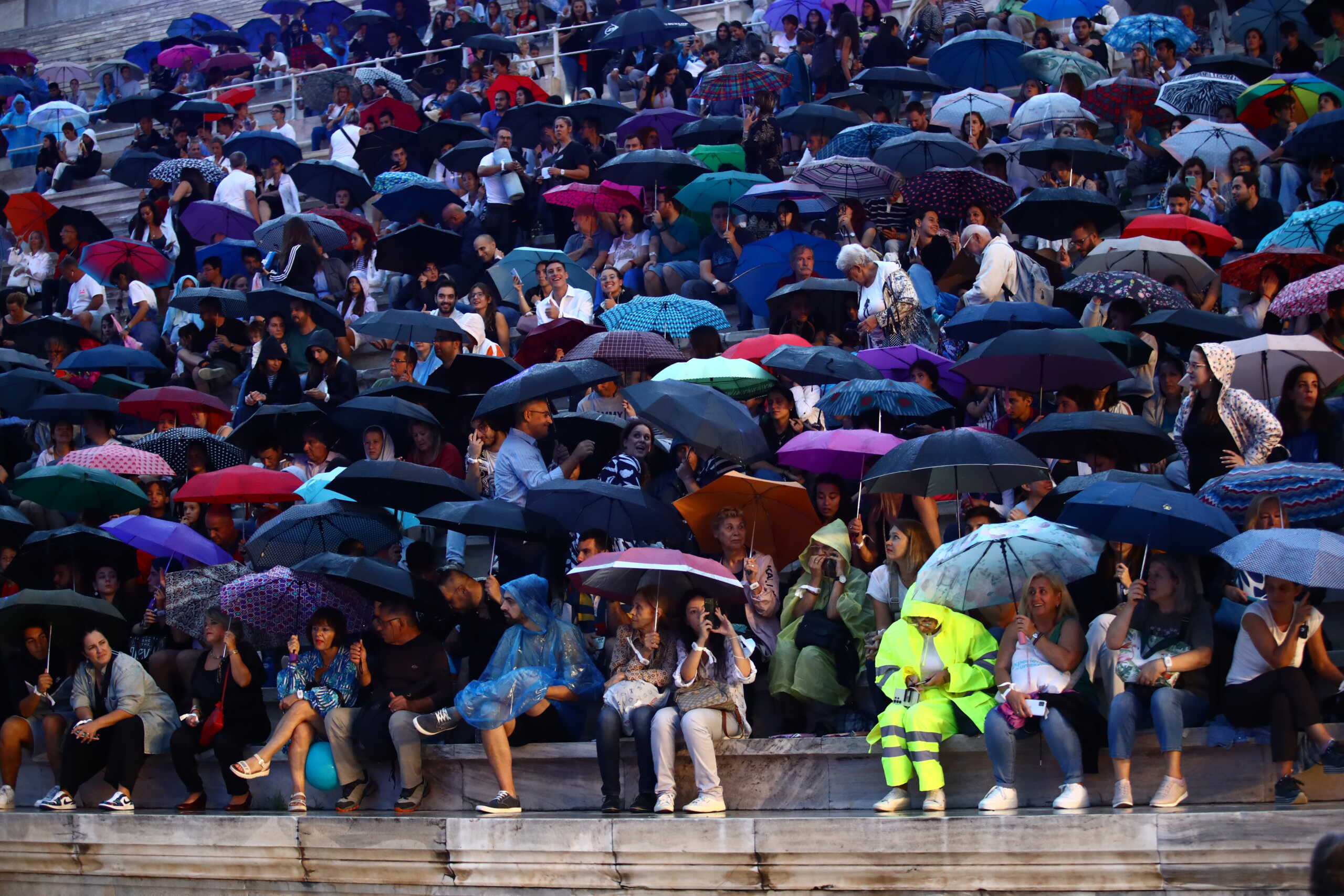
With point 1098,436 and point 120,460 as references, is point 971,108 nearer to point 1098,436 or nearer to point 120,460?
point 1098,436

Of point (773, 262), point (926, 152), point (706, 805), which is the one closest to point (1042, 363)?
point (773, 262)

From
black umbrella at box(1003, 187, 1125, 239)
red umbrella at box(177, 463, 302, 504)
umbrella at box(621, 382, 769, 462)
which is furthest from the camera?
black umbrella at box(1003, 187, 1125, 239)

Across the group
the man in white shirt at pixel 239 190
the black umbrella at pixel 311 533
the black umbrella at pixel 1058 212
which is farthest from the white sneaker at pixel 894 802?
the man in white shirt at pixel 239 190

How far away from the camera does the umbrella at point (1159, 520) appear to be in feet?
25.1

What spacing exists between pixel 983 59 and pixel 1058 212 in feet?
13.7

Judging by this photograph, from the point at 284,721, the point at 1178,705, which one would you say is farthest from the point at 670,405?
the point at 1178,705

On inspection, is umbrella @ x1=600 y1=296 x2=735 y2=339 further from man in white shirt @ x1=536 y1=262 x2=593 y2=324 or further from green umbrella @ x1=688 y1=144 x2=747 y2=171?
green umbrella @ x1=688 y1=144 x2=747 y2=171

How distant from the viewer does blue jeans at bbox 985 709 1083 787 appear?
24.7 ft

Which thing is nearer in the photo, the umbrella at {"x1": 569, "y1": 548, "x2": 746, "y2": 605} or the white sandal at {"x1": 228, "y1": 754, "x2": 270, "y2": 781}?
the umbrella at {"x1": 569, "y1": 548, "x2": 746, "y2": 605}

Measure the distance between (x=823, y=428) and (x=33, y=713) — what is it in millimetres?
5159

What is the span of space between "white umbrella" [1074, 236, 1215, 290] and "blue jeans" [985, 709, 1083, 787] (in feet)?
15.4

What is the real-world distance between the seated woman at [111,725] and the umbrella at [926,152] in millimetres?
7206

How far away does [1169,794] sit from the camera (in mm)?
7375

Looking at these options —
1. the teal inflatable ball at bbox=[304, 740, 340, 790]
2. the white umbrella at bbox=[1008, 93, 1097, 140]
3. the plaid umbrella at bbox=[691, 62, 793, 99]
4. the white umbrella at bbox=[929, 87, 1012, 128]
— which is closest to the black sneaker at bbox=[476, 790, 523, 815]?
the teal inflatable ball at bbox=[304, 740, 340, 790]
